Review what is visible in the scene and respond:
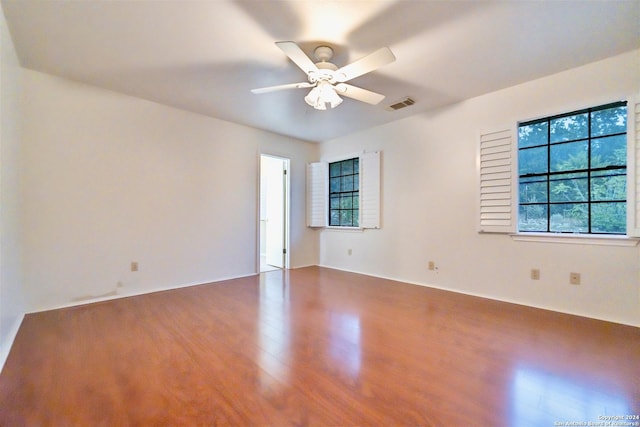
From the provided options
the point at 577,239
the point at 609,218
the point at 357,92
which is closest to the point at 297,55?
the point at 357,92

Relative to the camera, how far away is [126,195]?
329 cm

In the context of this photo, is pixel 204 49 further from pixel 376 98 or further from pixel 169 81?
pixel 376 98

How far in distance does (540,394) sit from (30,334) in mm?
3698

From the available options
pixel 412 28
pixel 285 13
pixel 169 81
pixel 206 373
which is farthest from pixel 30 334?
pixel 412 28

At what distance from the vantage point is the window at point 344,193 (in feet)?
16.2

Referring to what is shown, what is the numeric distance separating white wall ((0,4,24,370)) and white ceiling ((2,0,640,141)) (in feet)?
0.83

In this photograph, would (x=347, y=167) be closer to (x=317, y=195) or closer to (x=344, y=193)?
(x=344, y=193)

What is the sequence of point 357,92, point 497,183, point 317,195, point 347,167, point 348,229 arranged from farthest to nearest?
point 317,195
point 347,167
point 348,229
point 497,183
point 357,92

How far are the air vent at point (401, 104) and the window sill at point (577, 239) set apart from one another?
1989 millimetres

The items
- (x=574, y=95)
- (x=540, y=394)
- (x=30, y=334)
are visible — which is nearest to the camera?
(x=540, y=394)

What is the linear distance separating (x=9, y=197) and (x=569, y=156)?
5.16 meters

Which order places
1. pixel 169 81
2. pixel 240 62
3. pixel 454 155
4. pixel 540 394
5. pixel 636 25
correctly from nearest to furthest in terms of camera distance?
→ pixel 540 394, pixel 636 25, pixel 240 62, pixel 169 81, pixel 454 155

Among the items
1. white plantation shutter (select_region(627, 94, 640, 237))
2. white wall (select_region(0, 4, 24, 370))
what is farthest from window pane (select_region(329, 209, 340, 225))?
white wall (select_region(0, 4, 24, 370))

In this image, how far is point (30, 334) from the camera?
7.39 feet
